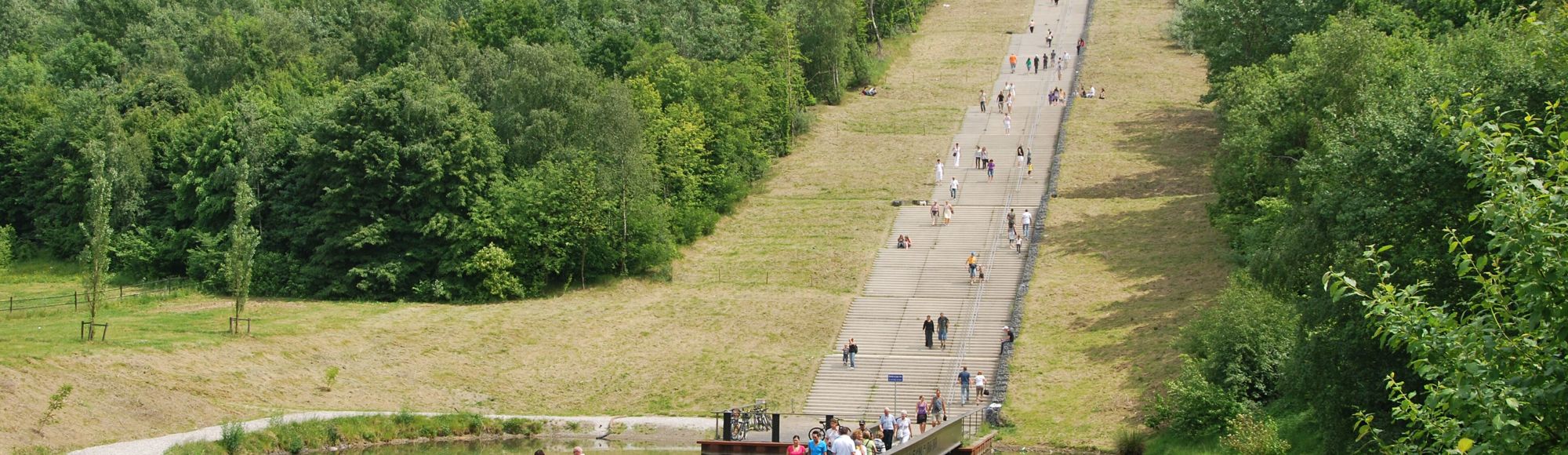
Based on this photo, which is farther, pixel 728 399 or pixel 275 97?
pixel 275 97

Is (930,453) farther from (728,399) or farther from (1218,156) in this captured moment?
(1218,156)

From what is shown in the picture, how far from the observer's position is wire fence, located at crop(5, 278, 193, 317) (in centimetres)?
5259

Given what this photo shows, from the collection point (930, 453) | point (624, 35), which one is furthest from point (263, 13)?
point (930, 453)

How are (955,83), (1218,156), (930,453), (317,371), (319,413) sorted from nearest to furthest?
(930,453), (319,413), (317,371), (1218,156), (955,83)

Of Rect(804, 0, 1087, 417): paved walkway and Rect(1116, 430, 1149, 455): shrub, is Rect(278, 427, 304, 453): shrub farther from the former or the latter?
Rect(1116, 430, 1149, 455): shrub

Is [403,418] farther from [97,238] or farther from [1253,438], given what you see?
[1253,438]

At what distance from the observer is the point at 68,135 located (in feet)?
218

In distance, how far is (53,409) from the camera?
37.7m

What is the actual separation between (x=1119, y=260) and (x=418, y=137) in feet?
83.3

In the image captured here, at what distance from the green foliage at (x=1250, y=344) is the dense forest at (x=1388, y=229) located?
49 millimetres

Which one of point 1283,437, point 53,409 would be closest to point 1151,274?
point 1283,437

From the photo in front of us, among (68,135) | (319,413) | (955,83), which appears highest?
(955,83)

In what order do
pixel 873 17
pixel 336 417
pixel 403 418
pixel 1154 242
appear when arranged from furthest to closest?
pixel 873 17 → pixel 1154 242 → pixel 403 418 → pixel 336 417

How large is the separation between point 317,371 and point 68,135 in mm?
26081
